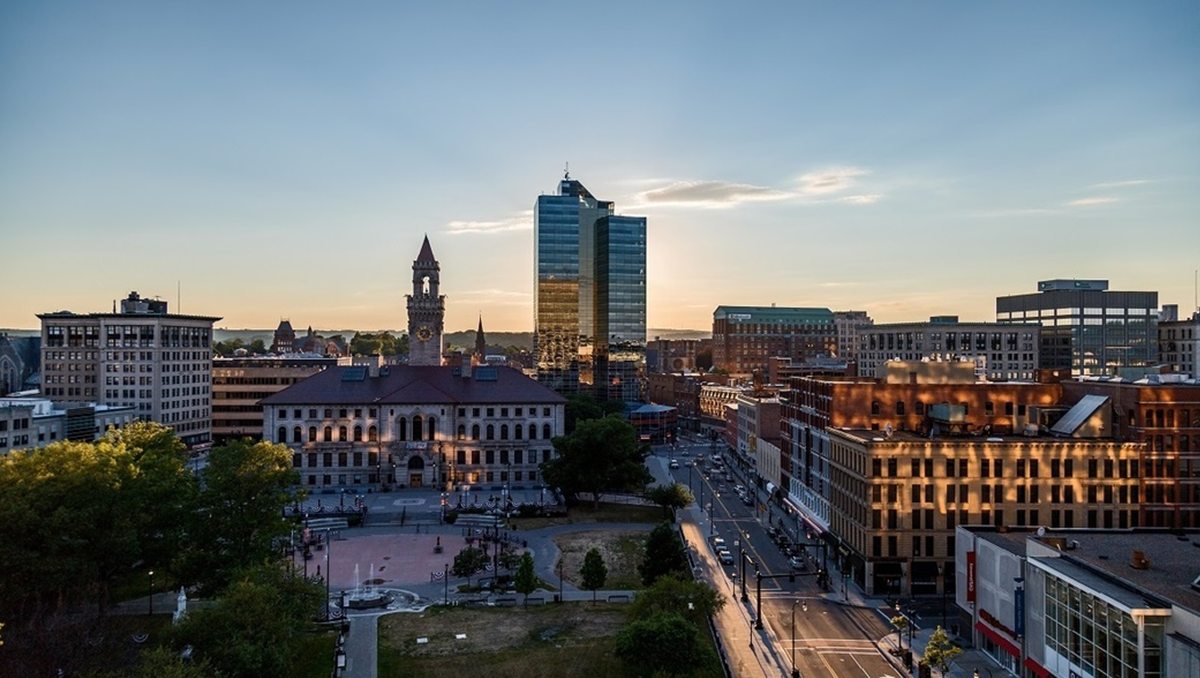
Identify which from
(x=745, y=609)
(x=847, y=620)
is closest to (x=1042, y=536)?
(x=847, y=620)

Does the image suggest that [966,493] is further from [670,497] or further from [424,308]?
[424,308]

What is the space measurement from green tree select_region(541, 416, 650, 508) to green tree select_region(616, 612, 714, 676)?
53.1m

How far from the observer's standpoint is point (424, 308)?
161m

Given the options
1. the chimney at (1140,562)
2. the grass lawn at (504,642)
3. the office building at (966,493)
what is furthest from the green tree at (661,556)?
the chimney at (1140,562)

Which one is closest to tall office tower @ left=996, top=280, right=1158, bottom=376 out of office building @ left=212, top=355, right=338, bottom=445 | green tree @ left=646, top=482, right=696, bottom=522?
green tree @ left=646, top=482, right=696, bottom=522

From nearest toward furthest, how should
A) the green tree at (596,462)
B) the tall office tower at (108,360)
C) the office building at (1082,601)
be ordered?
the office building at (1082,601) → the green tree at (596,462) → the tall office tower at (108,360)

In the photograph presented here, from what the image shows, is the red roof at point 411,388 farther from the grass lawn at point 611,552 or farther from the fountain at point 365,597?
the fountain at point 365,597

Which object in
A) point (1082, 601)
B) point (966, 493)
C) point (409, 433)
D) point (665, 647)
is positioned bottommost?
point (665, 647)

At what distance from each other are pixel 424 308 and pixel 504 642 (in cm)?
11035

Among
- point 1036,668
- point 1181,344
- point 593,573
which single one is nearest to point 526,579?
point 593,573

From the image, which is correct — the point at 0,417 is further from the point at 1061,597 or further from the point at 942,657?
the point at 1061,597

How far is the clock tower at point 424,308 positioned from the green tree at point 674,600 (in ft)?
368

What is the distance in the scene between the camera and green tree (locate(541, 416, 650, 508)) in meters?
103

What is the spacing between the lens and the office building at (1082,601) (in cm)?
3691
